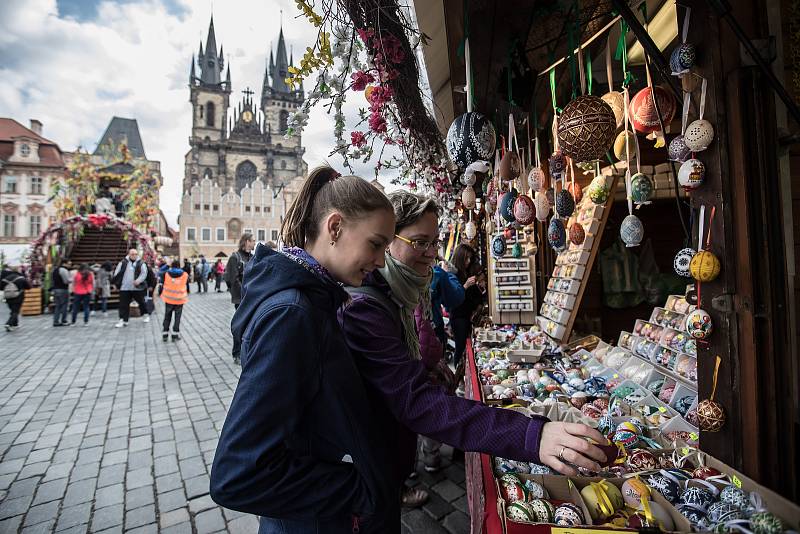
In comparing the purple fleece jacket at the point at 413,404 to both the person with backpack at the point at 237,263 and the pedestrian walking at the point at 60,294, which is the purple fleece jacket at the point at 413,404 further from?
the pedestrian walking at the point at 60,294

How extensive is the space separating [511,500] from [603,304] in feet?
14.2

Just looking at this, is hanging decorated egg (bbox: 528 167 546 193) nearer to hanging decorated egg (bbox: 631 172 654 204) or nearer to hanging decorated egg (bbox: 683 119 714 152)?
hanging decorated egg (bbox: 631 172 654 204)

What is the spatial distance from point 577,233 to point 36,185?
142 ft

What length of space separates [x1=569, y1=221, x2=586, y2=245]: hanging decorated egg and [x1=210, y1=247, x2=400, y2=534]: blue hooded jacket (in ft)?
8.98

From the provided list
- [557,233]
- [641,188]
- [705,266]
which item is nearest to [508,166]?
[557,233]

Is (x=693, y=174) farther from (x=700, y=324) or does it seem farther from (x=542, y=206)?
(x=542, y=206)

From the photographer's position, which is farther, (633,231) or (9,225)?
(9,225)

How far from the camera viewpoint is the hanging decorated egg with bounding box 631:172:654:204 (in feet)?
6.25

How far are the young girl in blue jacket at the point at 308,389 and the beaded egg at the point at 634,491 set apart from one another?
27.7 inches

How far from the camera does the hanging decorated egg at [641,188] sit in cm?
191

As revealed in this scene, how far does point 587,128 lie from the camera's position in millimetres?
1601

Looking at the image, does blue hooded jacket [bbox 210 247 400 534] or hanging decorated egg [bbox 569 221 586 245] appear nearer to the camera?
blue hooded jacket [bbox 210 247 400 534]

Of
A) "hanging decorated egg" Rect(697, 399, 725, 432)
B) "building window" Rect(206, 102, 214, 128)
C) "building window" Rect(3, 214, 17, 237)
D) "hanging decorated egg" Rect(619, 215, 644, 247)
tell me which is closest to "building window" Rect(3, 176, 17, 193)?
"building window" Rect(3, 214, 17, 237)

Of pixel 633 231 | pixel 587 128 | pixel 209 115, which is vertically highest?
pixel 209 115
